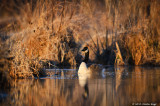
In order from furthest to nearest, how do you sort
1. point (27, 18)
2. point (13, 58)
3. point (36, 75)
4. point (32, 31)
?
point (27, 18), point (32, 31), point (36, 75), point (13, 58)

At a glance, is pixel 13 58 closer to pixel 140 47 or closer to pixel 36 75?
pixel 36 75

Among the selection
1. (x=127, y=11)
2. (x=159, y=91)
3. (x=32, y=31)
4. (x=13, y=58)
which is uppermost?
(x=127, y=11)

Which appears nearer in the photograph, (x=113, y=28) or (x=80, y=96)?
(x=80, y=96)

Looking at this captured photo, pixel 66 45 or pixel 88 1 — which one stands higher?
pixel 88 1

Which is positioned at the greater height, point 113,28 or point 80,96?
point 113,28

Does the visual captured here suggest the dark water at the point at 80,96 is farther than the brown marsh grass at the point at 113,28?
No

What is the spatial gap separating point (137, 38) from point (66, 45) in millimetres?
3750

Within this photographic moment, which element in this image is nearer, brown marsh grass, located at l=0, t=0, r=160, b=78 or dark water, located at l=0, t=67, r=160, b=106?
dark water, located at l=0, t=67, r=160, b=106

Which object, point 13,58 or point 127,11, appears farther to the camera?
point 127,11

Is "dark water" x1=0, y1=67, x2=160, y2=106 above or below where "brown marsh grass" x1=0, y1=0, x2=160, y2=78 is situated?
below

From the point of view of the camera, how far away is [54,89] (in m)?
7.02

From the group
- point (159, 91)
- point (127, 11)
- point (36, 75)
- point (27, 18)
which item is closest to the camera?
point (159, 91)

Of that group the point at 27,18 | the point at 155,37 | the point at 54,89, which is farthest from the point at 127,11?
the point at 54,89

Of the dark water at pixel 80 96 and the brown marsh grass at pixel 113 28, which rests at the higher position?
the brown marsh grass at pixel 113 28
